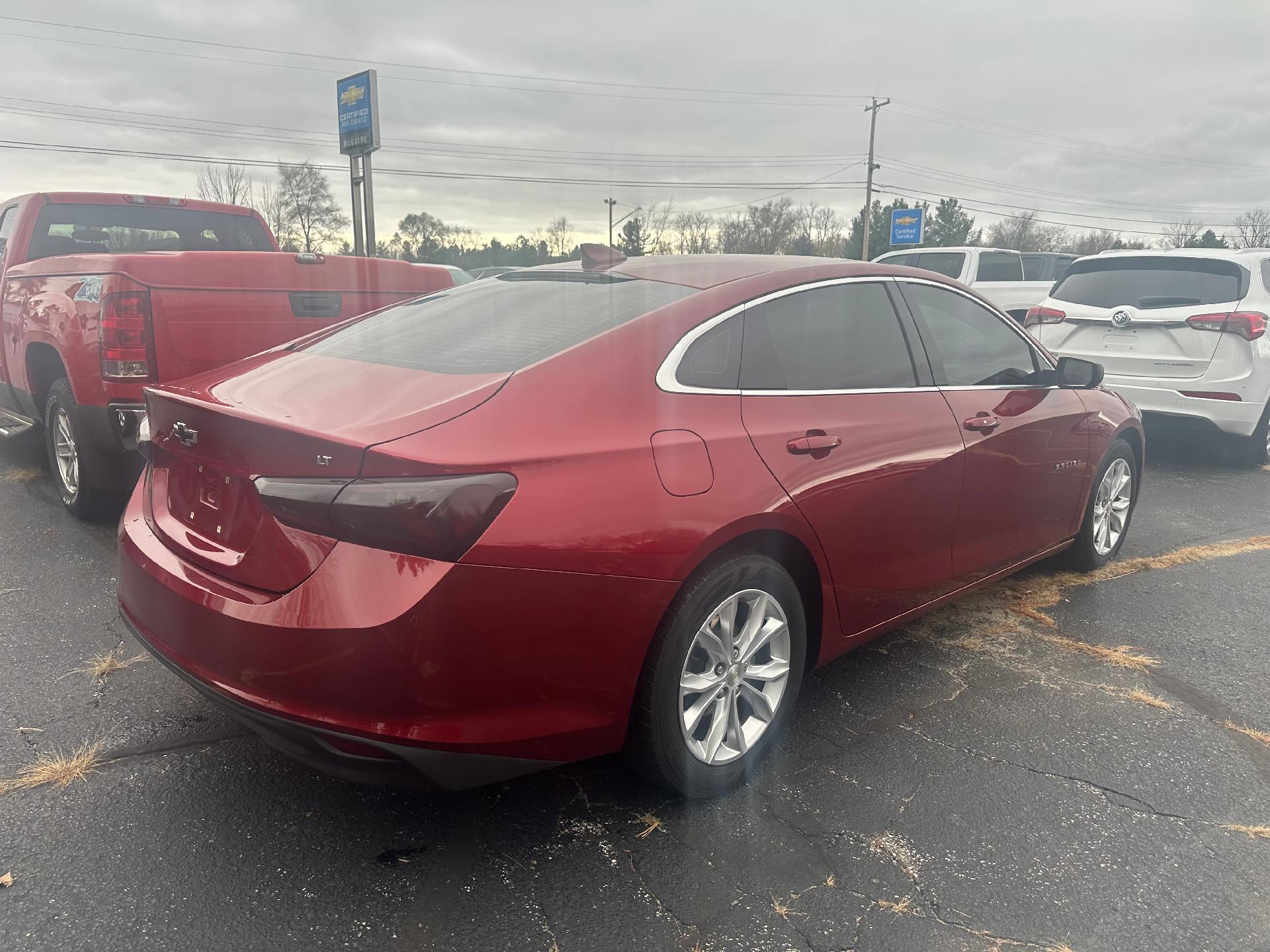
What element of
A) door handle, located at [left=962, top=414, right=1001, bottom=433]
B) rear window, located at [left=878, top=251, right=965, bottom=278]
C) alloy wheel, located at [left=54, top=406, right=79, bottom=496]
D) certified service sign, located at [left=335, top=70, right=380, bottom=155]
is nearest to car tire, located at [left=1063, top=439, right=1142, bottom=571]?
door handle, located at [left=962, top=414, right=1001, bottom=433]

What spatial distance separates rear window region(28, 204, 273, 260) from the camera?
600cm

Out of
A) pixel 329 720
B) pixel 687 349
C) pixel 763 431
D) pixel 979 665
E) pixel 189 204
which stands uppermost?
pixel 189 204

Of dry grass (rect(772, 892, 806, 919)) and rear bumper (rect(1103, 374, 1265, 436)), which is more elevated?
rear bumper (rect(1103, 374, 1265, 436))

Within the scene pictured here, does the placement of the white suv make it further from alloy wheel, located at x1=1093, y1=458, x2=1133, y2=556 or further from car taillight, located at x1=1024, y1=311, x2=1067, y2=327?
alloy wheel, located at x1=1093, y1=458, x2=1133, y2=556

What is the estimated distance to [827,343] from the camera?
3027mm

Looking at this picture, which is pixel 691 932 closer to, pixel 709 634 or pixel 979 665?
pixel 709 634

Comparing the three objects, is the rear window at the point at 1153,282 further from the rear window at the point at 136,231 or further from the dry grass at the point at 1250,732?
the rear window at the point at 136,231

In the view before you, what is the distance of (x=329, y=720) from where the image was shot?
2.02 metres

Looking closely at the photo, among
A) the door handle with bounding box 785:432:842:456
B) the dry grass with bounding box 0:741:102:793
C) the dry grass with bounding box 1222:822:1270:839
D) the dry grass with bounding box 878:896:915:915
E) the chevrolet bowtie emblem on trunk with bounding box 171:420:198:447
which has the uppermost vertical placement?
the chevrolet bowtie emblem on trunk with bounding box 171:420:198:447

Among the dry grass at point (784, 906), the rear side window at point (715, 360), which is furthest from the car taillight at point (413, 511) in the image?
the dry grass at point (784, 906)

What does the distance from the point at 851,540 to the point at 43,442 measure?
7.11m

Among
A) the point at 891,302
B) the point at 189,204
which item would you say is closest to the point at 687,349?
the point at 891,302

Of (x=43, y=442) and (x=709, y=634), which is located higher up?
(x=709, y=634)

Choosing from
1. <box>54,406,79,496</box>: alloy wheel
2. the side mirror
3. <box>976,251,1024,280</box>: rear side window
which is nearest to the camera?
the side mirror
